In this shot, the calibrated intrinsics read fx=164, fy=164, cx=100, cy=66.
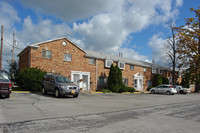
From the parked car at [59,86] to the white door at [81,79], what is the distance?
7070 millimetres

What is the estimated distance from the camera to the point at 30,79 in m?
16.4

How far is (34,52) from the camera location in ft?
62.8

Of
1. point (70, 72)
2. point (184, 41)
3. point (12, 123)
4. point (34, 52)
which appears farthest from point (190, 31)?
point (12, 123)

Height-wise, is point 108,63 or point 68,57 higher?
point 68,57

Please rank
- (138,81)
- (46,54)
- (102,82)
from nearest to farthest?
(46,54)
(102,82)
(138,81)

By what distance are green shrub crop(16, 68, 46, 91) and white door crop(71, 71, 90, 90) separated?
5599 millimetres

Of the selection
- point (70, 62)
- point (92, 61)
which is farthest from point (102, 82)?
point (70, 62)

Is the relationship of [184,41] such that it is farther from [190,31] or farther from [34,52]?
[34,52]

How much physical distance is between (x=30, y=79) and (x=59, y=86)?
4.89 m

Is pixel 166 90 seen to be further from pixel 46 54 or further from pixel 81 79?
pixel 46 54

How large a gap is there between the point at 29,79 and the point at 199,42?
33475 millimetres

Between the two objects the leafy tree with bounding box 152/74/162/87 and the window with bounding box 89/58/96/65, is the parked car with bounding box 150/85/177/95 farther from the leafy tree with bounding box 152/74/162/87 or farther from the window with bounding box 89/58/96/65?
the window with bounding box 89/58/96/65

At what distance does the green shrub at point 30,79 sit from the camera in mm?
16469

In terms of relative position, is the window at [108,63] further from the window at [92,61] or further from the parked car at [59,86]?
the parked car at [59,86]
